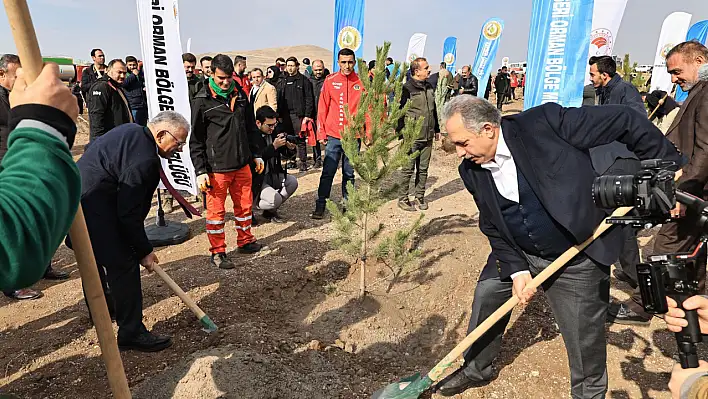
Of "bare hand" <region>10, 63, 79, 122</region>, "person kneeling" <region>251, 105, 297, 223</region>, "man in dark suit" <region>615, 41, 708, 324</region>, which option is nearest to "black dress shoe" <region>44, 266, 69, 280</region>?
"person kneeling" <region>251, 105, 297, 223</region>

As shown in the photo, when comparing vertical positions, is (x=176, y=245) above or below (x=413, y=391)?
below

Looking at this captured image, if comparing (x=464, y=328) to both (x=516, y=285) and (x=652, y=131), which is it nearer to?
(x=516, y=285)

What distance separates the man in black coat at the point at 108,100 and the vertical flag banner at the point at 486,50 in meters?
11.4

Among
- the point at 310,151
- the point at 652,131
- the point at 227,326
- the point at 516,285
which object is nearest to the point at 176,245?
the point at 227,326

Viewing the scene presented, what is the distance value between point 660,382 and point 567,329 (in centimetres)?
127

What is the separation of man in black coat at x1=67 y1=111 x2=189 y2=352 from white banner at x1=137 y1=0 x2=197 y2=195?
1.89m

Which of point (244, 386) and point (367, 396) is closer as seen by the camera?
point (244, 386)

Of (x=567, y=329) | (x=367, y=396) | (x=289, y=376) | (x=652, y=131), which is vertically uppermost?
(x=652, y=131)

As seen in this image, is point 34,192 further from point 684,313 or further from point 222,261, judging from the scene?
point 222,261

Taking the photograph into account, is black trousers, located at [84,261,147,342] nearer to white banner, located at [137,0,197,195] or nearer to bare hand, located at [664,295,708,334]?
white banner, located at [137,0,197,195]

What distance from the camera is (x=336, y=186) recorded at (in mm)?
8148

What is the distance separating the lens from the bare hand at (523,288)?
248 cm

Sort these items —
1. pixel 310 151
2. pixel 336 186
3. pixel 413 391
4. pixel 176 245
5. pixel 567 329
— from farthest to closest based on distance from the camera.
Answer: pixel 310 151, pixel 336 186, pixel 176 245, pixel 413 391, pixel 567 329

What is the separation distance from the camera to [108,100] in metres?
4.87
